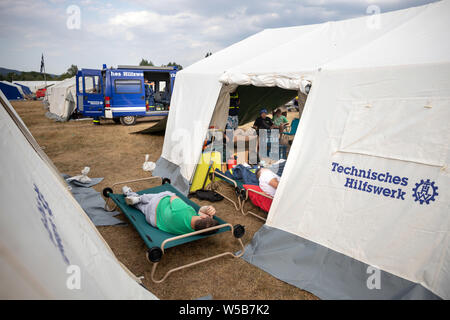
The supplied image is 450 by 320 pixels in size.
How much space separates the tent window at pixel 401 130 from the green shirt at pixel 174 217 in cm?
204

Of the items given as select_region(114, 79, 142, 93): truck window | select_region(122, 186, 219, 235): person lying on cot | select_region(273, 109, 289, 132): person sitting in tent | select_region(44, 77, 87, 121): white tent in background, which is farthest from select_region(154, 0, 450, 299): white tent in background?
select_region(44, 77, 87, 121): white tent in background

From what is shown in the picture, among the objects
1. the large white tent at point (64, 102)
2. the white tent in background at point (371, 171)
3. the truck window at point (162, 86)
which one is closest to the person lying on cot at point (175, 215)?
the white tent in background at point (371, 171)

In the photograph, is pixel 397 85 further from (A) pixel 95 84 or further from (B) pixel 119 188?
(A) pixel 95 84

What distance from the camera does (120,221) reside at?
424 cm

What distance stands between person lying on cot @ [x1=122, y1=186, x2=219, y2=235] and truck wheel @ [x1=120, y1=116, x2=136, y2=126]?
10.1 metres

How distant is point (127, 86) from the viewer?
39.6 ft

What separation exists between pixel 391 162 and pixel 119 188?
493cm

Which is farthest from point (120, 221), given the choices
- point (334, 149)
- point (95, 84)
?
point (95, 84)

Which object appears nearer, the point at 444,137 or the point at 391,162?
the point at 444,137

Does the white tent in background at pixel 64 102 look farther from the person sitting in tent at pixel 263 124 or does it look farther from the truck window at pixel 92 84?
the person sitting in tent at pixel 263 124

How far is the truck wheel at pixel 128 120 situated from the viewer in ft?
41.8

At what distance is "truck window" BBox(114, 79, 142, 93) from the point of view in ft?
38.9
